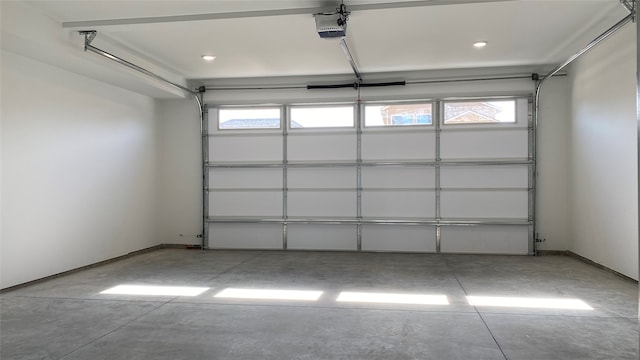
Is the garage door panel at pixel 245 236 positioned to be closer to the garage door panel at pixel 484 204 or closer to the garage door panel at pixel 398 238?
the garage door panel at pixel 398 238

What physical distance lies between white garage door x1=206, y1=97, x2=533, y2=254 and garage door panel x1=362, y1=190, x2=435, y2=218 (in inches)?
0.7

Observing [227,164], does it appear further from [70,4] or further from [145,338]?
[145,338]

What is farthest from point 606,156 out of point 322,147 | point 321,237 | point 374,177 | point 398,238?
point 321,237

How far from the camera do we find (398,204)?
26.5 feet

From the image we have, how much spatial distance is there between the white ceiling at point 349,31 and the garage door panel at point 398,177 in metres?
1.77

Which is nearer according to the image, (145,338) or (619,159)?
(145,338)

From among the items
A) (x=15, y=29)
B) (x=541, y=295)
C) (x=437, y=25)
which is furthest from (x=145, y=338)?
(x=437, y=25)

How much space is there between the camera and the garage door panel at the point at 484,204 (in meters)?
7.74

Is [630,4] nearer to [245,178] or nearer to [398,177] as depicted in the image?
[398,177]

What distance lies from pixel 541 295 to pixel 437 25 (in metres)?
3.35

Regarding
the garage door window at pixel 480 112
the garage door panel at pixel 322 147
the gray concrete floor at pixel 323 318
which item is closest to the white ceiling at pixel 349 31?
the garage door window at pixel 480 112

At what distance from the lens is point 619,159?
230 inches

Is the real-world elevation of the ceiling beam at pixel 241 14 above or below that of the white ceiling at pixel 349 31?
→ below

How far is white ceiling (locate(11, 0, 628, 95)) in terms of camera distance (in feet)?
15.9
